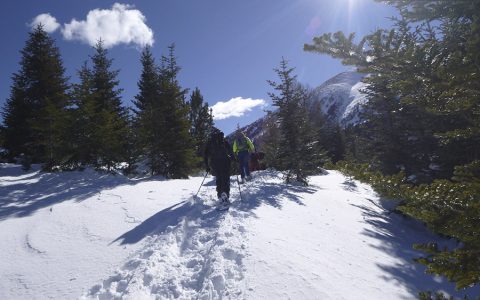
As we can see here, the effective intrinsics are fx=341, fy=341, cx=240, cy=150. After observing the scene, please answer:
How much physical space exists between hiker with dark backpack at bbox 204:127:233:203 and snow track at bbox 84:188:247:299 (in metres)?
2.27

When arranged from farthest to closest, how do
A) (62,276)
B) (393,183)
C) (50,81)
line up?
(50,81), (62,276), (393,183)

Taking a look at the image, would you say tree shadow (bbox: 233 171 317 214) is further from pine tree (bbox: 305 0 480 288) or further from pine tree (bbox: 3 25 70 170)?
pine tree (bbox: 3 25 70 170)

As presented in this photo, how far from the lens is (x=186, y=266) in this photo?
6543 mm

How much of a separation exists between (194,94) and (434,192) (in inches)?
1210

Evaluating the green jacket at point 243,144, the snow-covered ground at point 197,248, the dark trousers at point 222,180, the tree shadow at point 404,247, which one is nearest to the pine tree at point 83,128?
the snow-covered ground at point 197,248

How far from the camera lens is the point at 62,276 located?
19.8 ft

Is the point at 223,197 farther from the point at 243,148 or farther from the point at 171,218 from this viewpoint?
the point at 243,148

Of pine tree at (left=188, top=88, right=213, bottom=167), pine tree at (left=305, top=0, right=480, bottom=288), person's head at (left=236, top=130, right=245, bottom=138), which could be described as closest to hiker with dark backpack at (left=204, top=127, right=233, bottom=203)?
person's head at (left=236, top=130, right=245, bottom=138)

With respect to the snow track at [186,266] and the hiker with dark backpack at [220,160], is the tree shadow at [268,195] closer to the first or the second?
Result: the hiker with dark backpack at [220,160]

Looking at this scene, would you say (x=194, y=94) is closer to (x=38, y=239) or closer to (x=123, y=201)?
(x=123, y=201)

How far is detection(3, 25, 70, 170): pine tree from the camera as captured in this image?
19188 millimetres

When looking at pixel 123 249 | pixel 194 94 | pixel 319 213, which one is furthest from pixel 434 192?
pixel 194 94

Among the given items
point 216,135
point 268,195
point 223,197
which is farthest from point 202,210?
point 268,195

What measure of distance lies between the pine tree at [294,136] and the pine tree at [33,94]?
10.9 m
